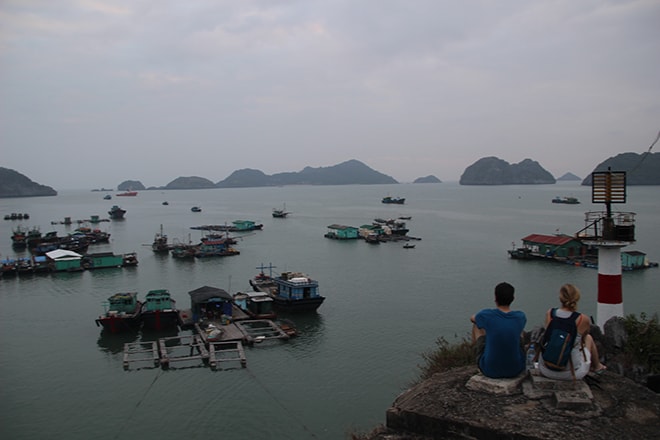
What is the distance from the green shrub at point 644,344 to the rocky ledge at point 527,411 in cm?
460

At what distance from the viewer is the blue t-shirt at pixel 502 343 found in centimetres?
530

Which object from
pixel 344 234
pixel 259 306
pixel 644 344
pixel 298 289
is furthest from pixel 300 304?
pixel 344 234

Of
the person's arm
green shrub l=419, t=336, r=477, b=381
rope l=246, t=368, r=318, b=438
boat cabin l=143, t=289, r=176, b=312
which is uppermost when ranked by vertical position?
the person's arm

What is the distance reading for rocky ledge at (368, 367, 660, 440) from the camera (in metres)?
4.71

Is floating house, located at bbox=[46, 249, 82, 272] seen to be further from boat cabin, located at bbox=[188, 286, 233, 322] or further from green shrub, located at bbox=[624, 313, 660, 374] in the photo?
green shrub, located at bbox=[624, 313, 660, 374]

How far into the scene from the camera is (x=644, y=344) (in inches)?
383

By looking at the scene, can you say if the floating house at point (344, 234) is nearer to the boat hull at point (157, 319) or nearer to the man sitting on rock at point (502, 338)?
the boat hull at point (157, 319)

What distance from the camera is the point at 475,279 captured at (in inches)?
1364

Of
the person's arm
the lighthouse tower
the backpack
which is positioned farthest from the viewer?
the lighthouse tower

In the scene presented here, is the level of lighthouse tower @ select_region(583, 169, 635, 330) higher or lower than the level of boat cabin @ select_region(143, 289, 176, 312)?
higher

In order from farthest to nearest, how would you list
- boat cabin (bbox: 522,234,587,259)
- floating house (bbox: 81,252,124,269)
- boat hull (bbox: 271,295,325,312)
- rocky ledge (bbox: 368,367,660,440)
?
floating house (bbox: 81,252,124,269), boat cabin (bbox: 522,234,587,259), boat hull (bbox: 271,295,325,312), rocky ledge (bbox: 368,367,660,440)

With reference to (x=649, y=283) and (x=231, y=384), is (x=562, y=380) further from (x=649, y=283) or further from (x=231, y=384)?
(x=649, y=283)

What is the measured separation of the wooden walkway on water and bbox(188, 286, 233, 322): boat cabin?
839 mm

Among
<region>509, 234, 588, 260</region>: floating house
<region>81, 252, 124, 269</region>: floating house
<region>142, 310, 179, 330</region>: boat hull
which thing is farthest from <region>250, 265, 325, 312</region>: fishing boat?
<region>509, 234, 588, 260</region>: floating house
